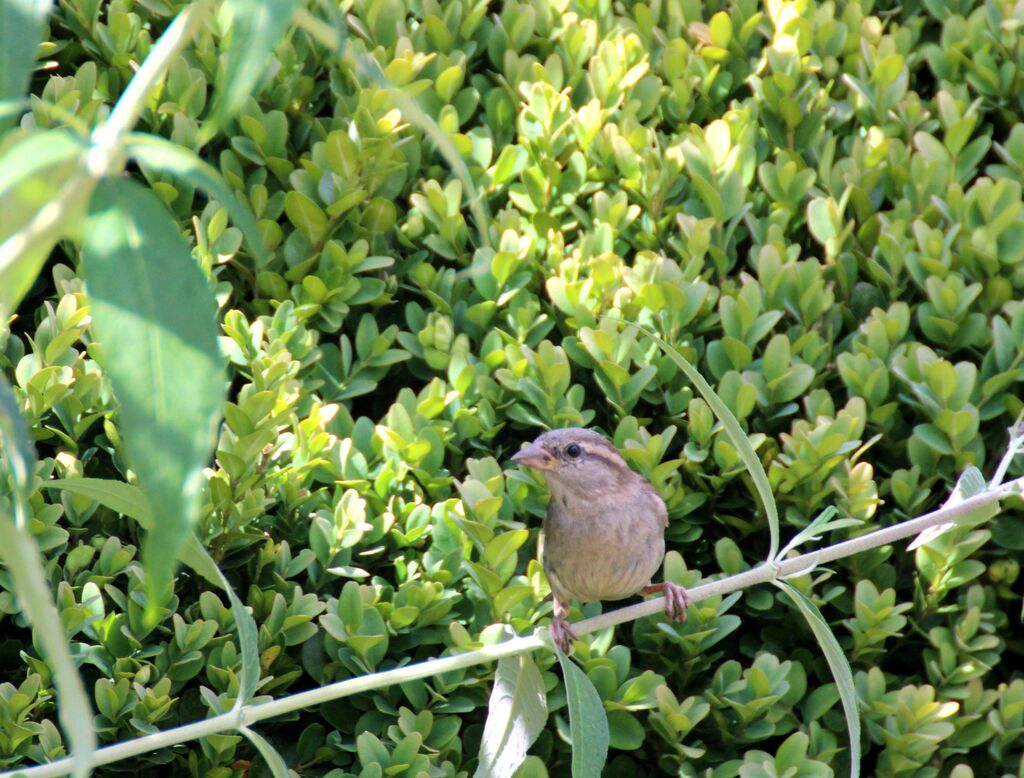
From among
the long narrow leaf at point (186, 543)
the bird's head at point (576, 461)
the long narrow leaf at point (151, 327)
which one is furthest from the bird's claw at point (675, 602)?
the long narrow leaf at point (151, 327)

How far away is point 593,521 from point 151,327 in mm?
2199

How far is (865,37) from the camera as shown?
13.3 feet

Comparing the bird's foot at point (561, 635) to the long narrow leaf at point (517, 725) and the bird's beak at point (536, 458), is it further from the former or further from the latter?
the bird's beak at point (536, 458)

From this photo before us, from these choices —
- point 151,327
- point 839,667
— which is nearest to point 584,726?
point 839,667

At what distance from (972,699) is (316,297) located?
1.93m

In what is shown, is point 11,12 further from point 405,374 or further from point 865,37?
point 865,37

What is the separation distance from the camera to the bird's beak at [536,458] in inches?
116

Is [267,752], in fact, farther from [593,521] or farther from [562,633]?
[593,521]

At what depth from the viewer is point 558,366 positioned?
10.0 feet

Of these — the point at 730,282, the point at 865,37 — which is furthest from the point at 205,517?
the point at 865,37

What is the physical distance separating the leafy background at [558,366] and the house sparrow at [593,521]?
7 cm

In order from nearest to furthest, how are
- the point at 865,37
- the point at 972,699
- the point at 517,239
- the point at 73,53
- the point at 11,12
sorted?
1. the point at 11,12
2. the point at 972,699
3. the point at 517,239
4. the point at 73,53
5. the point at 865,37

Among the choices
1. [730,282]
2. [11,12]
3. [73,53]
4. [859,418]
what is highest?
[11,12]

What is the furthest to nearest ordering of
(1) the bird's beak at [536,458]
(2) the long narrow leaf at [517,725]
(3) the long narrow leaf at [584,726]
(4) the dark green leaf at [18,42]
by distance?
(1) the bird's beak at [536,458] < (2) the long narrow leaf at [517,725] < (3) the long narrow leaf at [584,726] < (4) the dark green leaf at [18,42]
